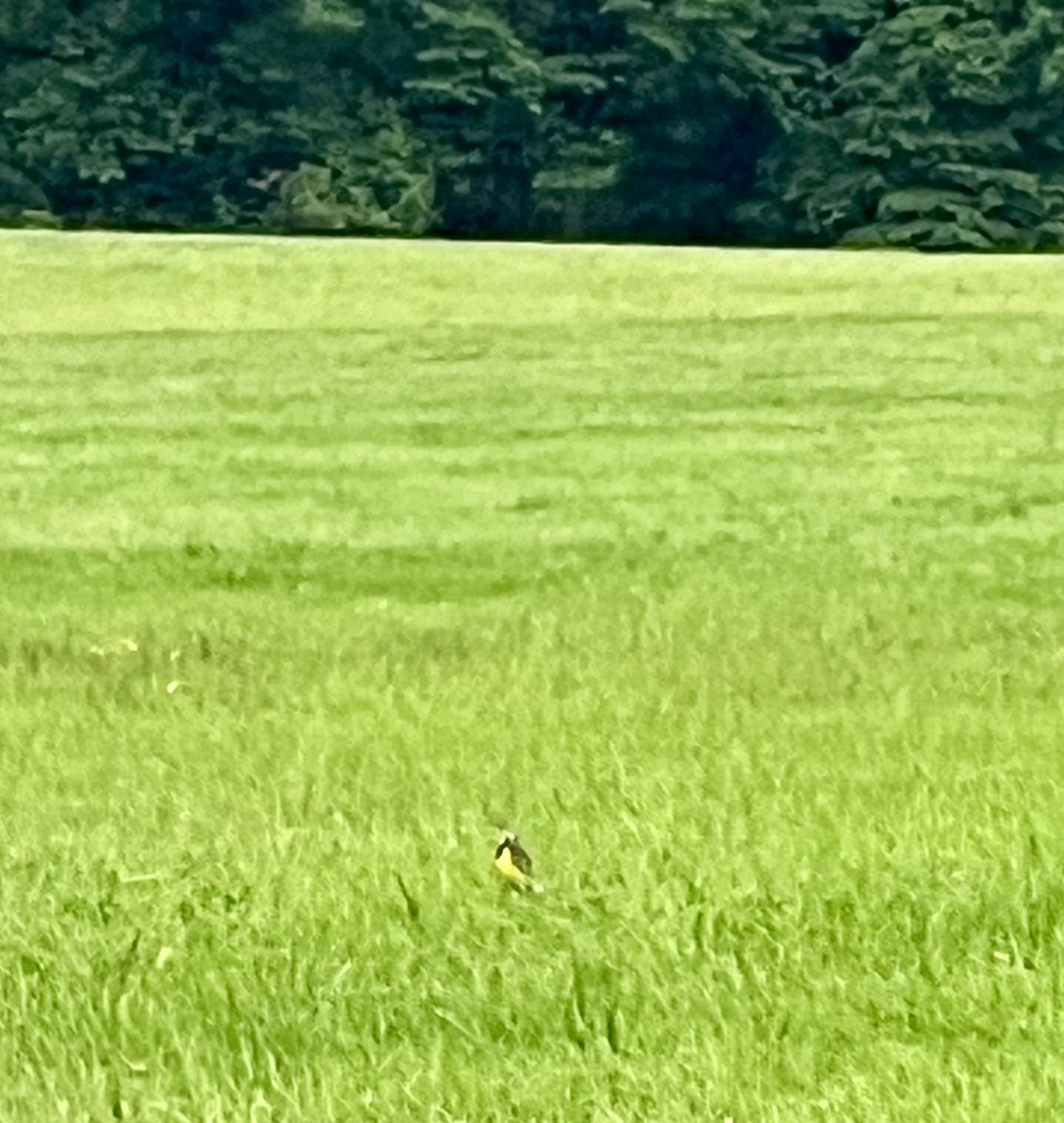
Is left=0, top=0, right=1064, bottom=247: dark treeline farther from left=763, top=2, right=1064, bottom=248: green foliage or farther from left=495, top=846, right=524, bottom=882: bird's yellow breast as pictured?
left=495, top=846, right=524, bottom=882: bird's yellow breast

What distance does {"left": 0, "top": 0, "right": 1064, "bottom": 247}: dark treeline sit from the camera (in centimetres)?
5759

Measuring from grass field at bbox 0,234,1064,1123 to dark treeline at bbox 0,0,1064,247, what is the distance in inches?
1597

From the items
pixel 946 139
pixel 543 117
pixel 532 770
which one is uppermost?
pixel 532 770

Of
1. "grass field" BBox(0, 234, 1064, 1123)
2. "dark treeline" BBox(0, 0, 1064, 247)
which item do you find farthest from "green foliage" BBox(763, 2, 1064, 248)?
"grass field" BBox(0, 234, 1064, 1123)

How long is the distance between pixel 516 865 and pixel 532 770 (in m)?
1.16

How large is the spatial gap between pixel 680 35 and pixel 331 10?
7477 millimetres

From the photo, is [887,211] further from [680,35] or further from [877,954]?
[877,954]

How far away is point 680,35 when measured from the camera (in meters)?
60.5

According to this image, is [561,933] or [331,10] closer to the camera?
[561,933]

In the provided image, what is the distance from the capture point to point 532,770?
20.5ft

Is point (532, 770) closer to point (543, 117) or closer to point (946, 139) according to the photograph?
point (946, 139)

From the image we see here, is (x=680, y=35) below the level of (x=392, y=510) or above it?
below

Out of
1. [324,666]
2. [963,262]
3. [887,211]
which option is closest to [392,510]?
[324,666]

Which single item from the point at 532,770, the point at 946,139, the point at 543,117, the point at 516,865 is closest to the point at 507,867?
the point at 516,865
